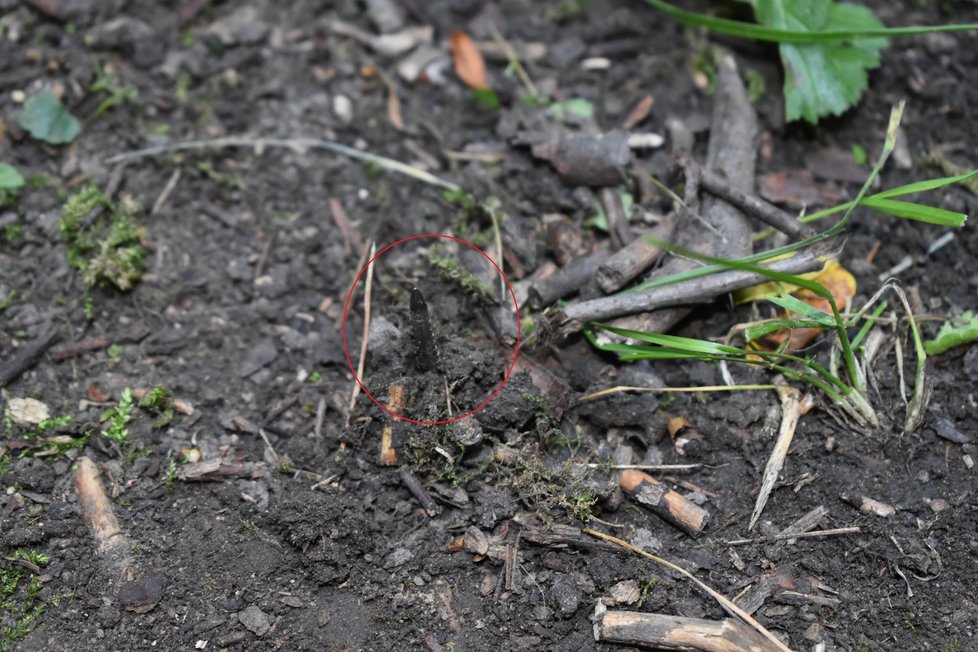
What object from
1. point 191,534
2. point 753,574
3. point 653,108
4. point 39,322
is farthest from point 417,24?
point 753,574

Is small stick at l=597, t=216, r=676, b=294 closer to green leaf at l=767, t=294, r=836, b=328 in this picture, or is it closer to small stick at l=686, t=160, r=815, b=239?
small stick at l=686, t=160, r=815, b=239

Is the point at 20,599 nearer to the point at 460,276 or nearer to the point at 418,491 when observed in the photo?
the point at 418,491

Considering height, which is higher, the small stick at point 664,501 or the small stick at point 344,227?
the small stick at point 344,227

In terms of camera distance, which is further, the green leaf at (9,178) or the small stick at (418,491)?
the green leaf at (9,178)

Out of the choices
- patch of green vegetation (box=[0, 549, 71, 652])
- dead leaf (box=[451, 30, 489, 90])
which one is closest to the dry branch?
dead leaf (box=[451, 30, 489, 90])

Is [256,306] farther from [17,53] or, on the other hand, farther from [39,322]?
[17,53]

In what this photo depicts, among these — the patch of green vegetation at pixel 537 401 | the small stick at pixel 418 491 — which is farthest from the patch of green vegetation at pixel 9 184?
the patch of green vegetation at pixel 537 401

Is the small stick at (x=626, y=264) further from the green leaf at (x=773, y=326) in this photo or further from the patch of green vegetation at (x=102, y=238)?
the patch of green vegetation at (x=102, y=238)
